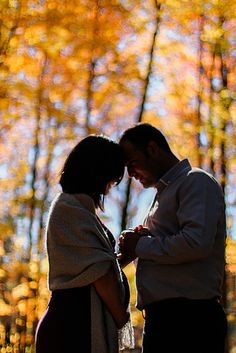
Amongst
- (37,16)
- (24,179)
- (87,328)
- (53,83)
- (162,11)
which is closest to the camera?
(87,328)

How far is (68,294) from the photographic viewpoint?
201 cm

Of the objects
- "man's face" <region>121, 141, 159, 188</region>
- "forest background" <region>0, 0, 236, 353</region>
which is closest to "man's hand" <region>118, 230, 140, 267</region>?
"man's face" <region>121, 141, 159, 188</region>

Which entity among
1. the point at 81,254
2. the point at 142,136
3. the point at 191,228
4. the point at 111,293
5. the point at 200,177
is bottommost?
the point at 111,293

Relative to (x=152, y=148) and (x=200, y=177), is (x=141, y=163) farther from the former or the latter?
(x=200, y=177)

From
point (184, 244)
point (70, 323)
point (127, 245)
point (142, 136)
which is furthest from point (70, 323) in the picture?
point (142, 136)

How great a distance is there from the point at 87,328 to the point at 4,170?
5951mm

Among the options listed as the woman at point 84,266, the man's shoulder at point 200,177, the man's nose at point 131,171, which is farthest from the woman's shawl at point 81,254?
the man's shoulder at point 200,177

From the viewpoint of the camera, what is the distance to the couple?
2.00 meters

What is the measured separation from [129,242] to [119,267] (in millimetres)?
97

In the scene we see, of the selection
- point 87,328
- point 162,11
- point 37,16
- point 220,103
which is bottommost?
point 87,328

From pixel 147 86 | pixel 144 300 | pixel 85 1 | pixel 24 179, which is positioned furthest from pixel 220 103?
pixel 144 300

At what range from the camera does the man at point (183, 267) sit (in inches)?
77.7

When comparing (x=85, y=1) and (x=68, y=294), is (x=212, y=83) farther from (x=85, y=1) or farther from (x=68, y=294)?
(x=68, y=294)

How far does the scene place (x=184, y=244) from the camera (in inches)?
76.4
